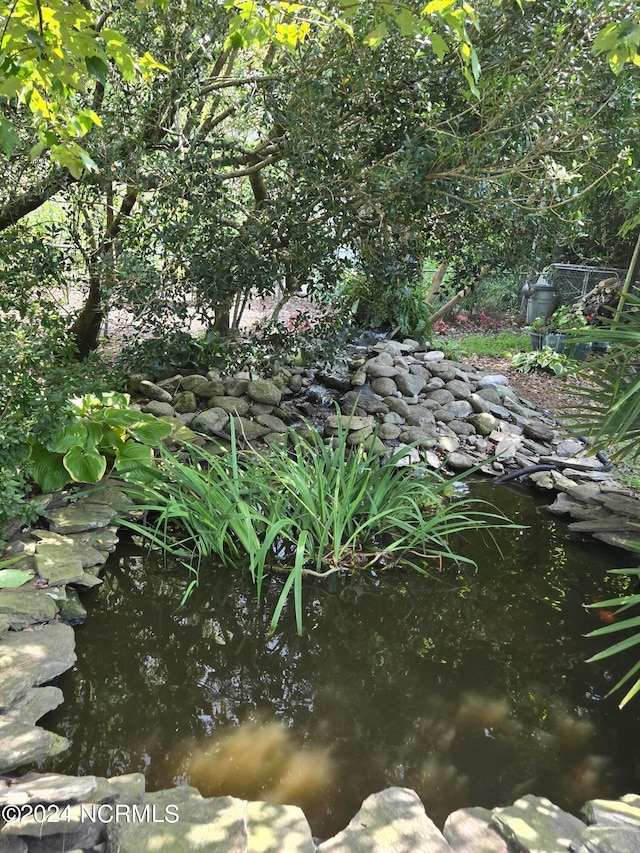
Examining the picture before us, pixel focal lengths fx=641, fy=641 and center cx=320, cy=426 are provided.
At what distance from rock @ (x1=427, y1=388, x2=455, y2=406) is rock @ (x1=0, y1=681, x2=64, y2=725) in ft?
11.0

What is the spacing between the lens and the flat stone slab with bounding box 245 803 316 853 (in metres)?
1.33

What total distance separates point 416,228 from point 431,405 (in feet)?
5.01

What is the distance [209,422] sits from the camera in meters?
3.67

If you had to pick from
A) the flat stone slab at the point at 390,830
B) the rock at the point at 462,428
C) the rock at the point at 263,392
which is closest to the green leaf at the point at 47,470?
the rock at the point at 263,392

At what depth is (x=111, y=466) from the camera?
313cm

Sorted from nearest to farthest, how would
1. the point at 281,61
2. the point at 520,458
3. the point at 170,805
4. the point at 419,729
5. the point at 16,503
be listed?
1. the point at 170,805
2. the point at 419,729
3. the point at 16,503
4. the point at 281,61
5. the point at 520,458

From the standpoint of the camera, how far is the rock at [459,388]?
15.5 feet

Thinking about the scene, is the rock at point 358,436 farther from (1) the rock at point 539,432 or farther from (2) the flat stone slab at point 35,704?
(2) the flat stone slab at point 35,704

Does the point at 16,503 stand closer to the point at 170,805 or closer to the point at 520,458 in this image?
the point at 170,805

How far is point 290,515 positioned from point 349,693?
3.27ft

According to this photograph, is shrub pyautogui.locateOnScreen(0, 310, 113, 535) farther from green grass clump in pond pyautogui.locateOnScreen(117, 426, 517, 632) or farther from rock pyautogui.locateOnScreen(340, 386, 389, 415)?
rock pyautogui.locateOnScreen(340, 386, 389, 415)

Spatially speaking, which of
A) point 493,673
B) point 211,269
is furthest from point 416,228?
point 493,673

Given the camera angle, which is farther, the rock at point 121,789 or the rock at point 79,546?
the rock at point 79,546

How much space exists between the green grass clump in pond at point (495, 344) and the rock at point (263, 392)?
10.9 ft
